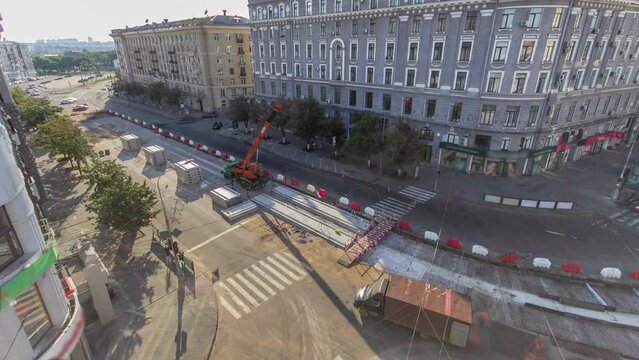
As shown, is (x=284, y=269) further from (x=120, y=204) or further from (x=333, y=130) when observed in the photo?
(x=333, y=130)

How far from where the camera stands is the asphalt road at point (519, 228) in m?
26.1

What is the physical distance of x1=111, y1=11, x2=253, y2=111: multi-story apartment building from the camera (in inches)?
2975

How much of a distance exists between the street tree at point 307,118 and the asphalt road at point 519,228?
10.2 m

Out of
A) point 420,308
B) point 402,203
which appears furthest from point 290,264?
point 402,203

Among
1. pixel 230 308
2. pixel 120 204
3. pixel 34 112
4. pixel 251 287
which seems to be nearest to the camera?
pixel 230 308

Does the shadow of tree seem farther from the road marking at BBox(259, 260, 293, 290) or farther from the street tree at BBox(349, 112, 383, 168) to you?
the street tree at BBox(349, 112, 383, 168)

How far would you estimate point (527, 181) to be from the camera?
39688 millimetres

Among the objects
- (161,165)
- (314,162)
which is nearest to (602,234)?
(314,162)

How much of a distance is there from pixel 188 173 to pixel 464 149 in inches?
1389

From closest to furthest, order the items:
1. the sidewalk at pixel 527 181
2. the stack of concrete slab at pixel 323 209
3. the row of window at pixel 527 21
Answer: the stack of concrete slab at pixel 323 209 → the row of window at pixel 527 21 → the sidewalk at pixel 527 181

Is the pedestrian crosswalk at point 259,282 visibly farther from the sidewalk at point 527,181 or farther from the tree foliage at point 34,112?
the tree foliage at point 34,112

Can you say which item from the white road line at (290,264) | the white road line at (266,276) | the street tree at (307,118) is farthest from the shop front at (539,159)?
the white road line at (266,276)

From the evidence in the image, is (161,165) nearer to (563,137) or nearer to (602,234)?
(602,234)

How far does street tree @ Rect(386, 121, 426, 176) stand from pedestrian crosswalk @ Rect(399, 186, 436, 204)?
3179 mm
